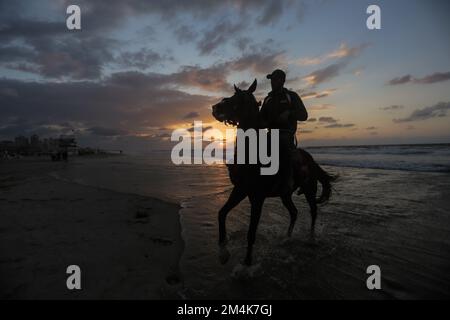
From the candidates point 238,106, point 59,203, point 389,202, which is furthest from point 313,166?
point 59,203

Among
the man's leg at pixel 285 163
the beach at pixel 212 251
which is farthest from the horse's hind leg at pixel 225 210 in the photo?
the man's leg at pixel 285 163

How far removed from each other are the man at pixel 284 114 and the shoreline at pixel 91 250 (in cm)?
270

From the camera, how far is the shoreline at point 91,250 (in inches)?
146

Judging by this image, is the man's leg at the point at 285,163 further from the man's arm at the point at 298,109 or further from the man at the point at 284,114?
the man's arm at the point at 298,109

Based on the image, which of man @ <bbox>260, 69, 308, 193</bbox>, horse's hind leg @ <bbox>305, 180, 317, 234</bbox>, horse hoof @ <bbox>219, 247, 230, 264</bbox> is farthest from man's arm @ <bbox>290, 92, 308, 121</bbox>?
horse hoof @ <bbox>219, 247, 230, 264</bbox>

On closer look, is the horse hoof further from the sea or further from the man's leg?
the man's leg

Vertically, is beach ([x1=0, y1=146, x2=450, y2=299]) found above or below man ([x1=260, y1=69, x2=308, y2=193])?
below

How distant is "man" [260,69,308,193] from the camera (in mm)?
5191

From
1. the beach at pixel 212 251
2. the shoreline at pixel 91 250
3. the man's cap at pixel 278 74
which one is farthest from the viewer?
the man's cap at pixel 278 74

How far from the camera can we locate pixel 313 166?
6871 mm

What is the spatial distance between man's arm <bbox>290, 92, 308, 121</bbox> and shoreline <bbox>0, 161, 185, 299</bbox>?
3.61 m
